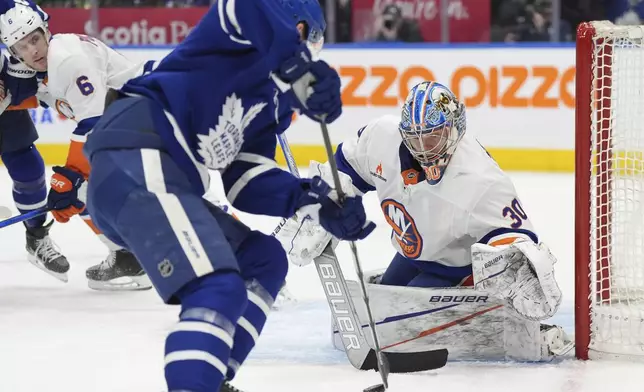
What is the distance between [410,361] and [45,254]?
185 cm

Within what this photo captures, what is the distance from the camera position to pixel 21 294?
13.1 ft

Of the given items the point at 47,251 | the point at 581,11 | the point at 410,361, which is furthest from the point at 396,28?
the point at 410,361

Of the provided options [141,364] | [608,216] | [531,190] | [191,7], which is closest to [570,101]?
[531,190]

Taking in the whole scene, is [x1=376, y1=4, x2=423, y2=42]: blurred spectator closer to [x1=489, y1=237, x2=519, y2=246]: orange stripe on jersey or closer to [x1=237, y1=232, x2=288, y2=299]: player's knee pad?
[x1=489, y1=237, x2=519, y2=246]: orange stripe on jersey

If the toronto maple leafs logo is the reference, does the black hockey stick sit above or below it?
below

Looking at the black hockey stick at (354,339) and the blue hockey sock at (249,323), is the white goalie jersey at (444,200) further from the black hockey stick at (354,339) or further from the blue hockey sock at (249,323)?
the blue hockey sock at (249,323)

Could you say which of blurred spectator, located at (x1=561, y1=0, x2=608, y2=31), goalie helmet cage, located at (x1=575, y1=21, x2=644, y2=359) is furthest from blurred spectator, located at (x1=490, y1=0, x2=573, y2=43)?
goalie helmet cage, located at (x1=575, y1=21, x2=644, y2=359)

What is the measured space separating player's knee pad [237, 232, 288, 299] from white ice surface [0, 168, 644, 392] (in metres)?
0.53

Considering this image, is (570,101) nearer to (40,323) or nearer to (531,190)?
(531,190)

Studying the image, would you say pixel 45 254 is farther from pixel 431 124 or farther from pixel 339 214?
pixel 339 214

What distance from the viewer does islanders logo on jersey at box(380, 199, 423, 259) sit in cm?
310

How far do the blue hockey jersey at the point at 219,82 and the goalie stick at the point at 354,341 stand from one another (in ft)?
1.80

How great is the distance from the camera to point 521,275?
9.23ft

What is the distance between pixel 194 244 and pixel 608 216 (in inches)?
54.4
